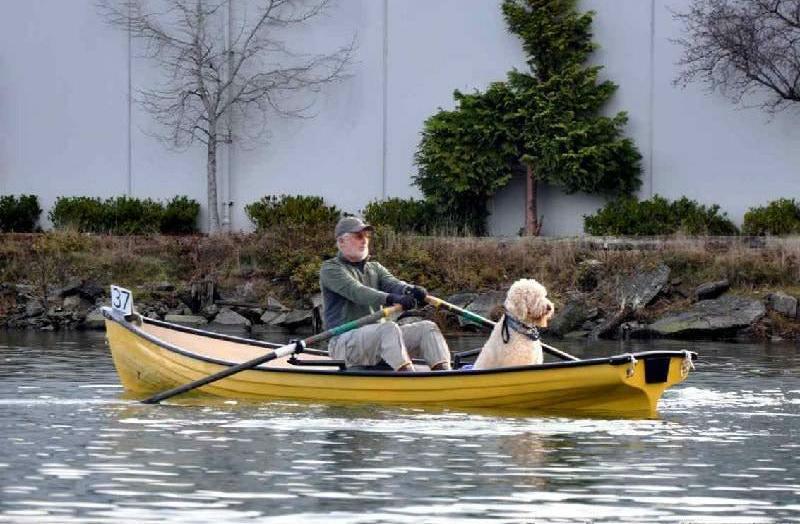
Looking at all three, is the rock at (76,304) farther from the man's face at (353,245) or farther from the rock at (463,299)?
the man's face at (353,245)

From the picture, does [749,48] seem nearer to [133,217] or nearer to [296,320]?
Answer: [296,320]

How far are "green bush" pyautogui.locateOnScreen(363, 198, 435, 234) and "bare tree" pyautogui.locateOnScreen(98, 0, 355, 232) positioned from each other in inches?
137

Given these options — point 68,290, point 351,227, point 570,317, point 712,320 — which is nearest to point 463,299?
point 570,317

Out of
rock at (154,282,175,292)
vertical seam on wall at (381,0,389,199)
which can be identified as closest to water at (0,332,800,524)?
rock at (154,282,175,292)

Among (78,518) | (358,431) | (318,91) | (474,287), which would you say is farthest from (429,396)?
(318,91)

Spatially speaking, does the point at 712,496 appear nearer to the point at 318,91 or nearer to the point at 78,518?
the point at 78,518

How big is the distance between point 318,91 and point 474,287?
7.90m

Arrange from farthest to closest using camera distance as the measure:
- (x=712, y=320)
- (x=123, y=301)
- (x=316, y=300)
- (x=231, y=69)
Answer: (x=231, y=69), (x=316, y=300), (x=712, y=320), (x=123, y=301)

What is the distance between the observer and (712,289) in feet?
103

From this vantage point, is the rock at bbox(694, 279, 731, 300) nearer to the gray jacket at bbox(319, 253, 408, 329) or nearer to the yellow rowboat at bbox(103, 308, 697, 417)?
the yellow rowboat at bbox(103, 308, 697, 417)

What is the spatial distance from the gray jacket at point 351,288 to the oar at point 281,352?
0.15 m

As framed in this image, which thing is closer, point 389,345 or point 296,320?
point 389,345

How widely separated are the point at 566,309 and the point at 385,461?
1681 cm

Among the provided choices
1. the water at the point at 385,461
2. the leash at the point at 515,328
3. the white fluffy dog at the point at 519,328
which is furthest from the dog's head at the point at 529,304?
the water at the point at 385,461
